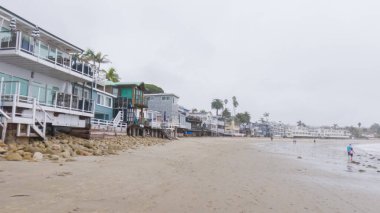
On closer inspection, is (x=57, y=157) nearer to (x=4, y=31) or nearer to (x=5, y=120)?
(x=5, y=120)

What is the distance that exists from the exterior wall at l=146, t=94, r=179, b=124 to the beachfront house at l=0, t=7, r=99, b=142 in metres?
35.6

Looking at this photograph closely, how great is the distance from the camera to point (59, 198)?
19.5 feet

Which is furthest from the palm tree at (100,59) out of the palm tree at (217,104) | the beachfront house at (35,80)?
the palm tree at (217,104)

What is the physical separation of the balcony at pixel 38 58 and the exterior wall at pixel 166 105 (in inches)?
1440

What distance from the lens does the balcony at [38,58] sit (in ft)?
56.5

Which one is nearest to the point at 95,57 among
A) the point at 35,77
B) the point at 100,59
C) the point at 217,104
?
the point at 100,59

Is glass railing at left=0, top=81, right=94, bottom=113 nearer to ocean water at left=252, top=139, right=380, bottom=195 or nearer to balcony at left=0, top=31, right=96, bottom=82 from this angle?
balcony at left=0, top=31, right=96, bottom=82

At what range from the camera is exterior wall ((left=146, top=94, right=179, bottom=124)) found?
60.4 m

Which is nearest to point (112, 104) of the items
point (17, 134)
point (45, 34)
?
point (45, 34)

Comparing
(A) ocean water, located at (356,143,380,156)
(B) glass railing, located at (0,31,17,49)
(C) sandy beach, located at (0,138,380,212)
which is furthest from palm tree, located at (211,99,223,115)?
(C) sandy beach, located at (0,138,380,212)

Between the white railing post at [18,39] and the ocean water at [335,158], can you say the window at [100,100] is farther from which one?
the ocean water at [335,158]

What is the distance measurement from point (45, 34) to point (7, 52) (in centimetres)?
473

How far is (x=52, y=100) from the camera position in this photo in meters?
20.5

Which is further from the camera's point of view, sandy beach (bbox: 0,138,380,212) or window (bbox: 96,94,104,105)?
window (bbox: 96,94,104,105)
